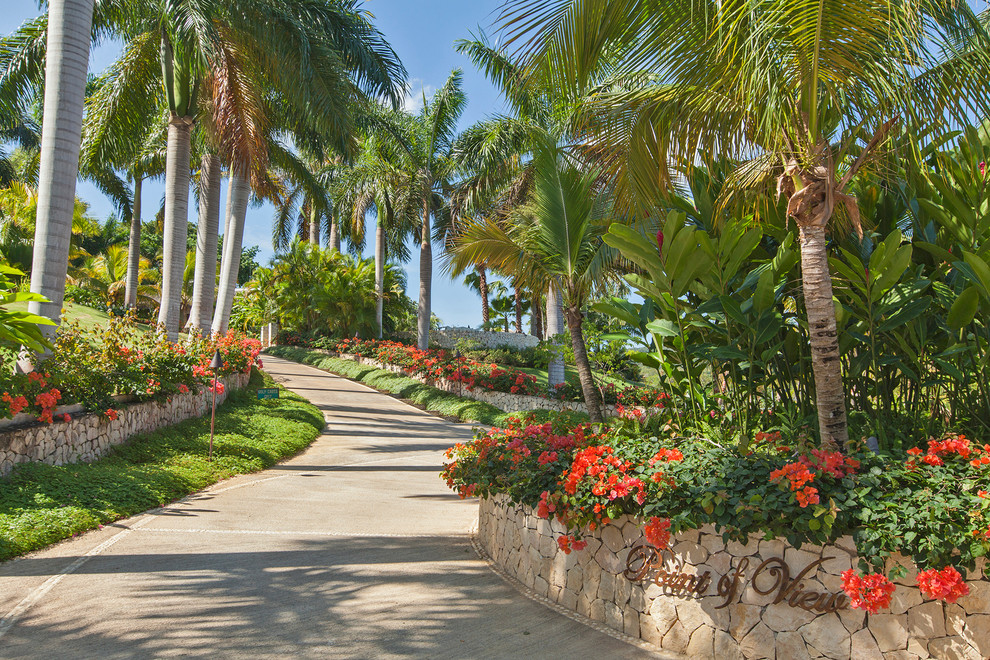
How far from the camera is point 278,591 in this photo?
17.3 ft

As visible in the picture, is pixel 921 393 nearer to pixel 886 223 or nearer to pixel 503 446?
pixel 886 223

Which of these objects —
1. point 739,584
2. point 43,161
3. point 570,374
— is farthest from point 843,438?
point 570,374

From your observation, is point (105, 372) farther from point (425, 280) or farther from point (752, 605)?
point (425, 280)

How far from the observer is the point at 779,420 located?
5.91 m

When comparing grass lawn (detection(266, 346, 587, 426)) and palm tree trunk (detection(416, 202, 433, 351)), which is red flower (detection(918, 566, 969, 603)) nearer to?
grass lawn (detection(266, 346, 587, 426))

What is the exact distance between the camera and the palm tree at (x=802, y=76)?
4.24 meters

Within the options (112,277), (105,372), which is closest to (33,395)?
(105,372)

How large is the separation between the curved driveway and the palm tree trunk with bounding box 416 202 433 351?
16.1 m

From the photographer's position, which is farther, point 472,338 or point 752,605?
point 472,338

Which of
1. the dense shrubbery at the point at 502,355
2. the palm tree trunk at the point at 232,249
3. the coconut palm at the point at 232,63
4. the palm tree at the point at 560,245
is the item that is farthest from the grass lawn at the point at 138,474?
the dense shrubbery at the point at 502,355

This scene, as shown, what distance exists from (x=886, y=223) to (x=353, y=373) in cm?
2298

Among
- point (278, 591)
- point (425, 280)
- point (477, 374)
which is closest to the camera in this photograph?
point (278, 591)

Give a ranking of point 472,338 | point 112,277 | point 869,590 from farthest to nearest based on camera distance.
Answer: point 472,338 → point 112,277 → point 869,590

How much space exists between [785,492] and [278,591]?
3908 mm
